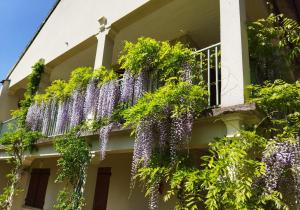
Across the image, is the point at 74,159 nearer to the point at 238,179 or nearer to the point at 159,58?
the point at 159,58

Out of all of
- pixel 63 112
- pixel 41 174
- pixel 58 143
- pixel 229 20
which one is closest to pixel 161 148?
pixel 229 20

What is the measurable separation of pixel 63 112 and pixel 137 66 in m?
2.28

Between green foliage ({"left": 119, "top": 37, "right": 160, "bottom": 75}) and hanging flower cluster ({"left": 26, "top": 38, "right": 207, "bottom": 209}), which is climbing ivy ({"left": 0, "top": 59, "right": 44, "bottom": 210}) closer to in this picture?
hanging flower cluster ({"left": 26, "top": 38, "right": 207, "bottom": 209})

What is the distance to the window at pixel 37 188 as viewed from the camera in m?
8.82

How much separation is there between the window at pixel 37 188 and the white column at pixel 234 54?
7033 millimetres

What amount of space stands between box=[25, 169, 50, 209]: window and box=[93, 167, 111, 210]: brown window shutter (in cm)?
246

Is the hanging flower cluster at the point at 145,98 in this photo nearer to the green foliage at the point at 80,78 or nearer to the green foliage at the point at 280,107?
the green foliage at the point at 80,78

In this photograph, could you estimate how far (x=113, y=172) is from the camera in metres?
6.93

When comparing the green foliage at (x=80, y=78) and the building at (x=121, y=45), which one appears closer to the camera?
the building at (x=121, y=45)

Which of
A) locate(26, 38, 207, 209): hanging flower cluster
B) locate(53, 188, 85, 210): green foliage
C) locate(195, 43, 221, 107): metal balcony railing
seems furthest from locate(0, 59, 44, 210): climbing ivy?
locate(195, 43, 221, 107): metal balcony railing

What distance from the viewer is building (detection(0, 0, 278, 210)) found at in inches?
138

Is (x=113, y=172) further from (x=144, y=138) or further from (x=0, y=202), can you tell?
(x=144, y=138)

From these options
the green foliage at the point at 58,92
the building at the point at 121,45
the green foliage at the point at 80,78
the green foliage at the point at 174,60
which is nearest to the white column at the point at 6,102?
the building at the point at 121,45

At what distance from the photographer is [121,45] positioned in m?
7.67
